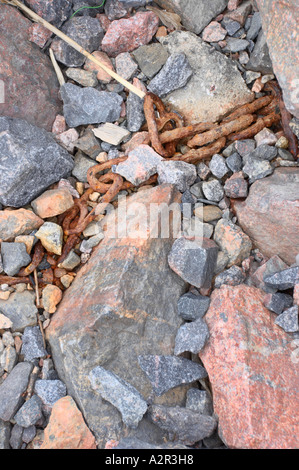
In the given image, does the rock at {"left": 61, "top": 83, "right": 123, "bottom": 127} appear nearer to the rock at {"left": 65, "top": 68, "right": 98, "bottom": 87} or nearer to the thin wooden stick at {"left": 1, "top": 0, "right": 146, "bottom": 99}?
the rock at {"left": 65, "top": 68, "right": 98, "bottom": 87}

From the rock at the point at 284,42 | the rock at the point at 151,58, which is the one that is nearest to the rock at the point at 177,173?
the rock at the point at 284,42

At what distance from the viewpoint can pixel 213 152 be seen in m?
3.42

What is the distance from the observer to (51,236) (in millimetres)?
3184

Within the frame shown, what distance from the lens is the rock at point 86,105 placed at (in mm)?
3666

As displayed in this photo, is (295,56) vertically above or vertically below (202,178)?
above

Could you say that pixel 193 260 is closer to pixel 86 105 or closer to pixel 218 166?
pixel 218 166

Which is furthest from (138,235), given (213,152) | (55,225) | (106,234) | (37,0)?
(37,0)

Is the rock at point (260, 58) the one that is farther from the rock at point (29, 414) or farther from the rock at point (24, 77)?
the rock at point (29, 414)

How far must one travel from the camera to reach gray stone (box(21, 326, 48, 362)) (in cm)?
290

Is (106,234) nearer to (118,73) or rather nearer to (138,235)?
(138,235)

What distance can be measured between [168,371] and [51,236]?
1337mm

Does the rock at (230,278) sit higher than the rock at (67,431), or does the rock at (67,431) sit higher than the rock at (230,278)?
the rock at (230,278)

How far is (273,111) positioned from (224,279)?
1595mm

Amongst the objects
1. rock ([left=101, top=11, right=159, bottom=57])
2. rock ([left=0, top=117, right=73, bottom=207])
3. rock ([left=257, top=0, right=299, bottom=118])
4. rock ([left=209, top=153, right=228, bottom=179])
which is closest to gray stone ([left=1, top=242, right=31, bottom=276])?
rock ([left=0, top=117, right=73, bottom=207])
